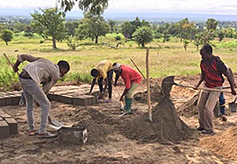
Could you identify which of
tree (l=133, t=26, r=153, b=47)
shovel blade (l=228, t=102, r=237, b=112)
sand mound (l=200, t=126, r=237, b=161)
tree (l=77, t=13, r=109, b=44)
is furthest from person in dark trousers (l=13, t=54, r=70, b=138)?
tree (l=77, t=13, r=109, b=44)

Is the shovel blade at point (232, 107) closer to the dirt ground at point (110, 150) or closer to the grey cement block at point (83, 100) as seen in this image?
the dirt ground at point (110, 150)

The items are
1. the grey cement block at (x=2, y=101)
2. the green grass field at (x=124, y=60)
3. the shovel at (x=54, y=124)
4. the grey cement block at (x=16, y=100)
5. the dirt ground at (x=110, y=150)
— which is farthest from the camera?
the green grass field at (x=124, y=60)

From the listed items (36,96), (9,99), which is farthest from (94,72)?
(36,96)

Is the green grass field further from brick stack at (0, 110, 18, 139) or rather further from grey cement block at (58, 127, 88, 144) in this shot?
grey cement block at (58, 127, 88, 144)

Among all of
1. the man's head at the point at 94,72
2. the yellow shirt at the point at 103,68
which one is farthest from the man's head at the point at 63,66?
the yellow shirt at the point at 103,68

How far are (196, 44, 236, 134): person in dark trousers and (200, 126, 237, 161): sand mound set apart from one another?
601mm

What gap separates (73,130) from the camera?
15.4 ft

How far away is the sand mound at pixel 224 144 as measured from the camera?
4.45 metres

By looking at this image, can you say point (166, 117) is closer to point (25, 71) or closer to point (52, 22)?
point (25, 71)

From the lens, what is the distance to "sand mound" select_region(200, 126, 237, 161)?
4.45 m

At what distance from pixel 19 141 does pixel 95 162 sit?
148 cm

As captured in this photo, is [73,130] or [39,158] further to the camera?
[73,130]

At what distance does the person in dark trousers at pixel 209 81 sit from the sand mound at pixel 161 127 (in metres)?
0.37

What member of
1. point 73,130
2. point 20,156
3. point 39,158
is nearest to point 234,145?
point 73,130
